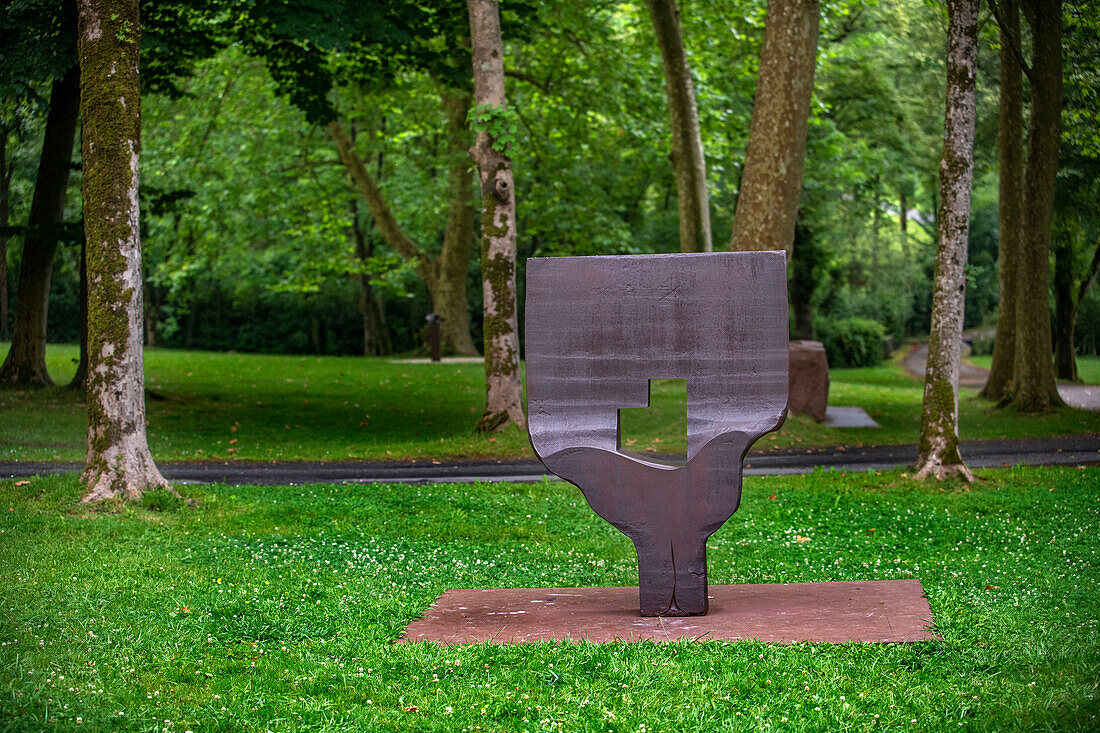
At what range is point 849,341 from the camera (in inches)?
1571

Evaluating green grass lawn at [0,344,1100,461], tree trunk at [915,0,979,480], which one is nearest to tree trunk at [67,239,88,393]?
green grass lawn at [0,344,1100,461]

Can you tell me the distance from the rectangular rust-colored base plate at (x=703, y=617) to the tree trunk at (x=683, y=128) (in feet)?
49.9

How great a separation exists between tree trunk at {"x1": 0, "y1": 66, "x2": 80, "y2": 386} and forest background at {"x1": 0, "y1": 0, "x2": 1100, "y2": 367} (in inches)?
25.3

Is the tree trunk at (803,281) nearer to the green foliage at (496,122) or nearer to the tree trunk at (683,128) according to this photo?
the tree trunk at (683,128)

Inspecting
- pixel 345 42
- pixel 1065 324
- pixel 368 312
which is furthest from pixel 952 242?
pixel 368 312

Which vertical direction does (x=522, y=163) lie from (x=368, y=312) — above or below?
above

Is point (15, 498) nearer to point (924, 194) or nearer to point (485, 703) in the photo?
point (485, 703)

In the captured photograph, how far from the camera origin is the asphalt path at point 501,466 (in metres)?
13.0

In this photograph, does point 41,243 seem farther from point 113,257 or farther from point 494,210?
point 113,257

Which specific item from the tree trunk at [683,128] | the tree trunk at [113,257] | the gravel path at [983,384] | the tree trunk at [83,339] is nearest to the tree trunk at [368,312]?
the tree trunk at [683,128]

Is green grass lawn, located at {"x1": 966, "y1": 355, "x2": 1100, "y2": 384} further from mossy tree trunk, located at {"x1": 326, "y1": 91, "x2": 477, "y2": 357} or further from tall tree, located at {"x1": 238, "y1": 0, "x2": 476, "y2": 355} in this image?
tall tree, located at {"x1": 238, "y1": 0, "x2": 476, "y2": 355}

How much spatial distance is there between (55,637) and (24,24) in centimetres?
1182

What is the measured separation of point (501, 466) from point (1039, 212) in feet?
38.9

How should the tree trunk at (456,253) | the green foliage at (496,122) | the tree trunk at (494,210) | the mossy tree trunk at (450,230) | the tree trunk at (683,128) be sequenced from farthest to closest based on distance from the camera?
the tree trunk at (456,253)
the mossy tree trunk at (450,230)
the tree trunk at (683,128)
the tree trunk at (494,210)
the green foliage at (496,122)
